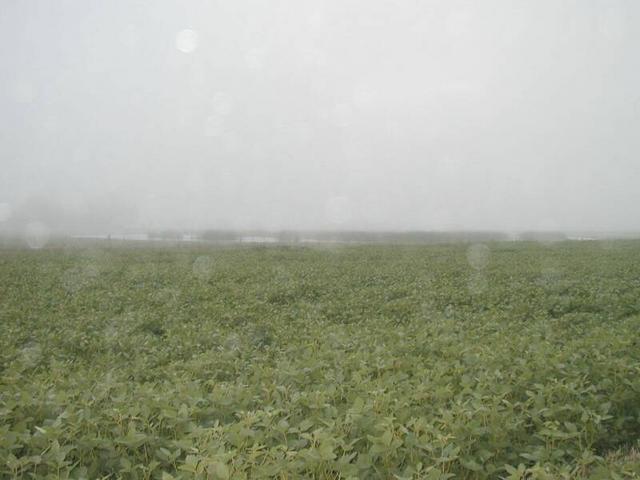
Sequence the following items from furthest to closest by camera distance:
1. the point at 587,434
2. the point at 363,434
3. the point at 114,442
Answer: the point at 587,434 → the point at 363,434 → the point at 114,442

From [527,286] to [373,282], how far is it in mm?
5073

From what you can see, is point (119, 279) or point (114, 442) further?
point (119, 279)

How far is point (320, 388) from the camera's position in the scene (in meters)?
4.29

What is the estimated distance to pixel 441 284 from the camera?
1473 cm

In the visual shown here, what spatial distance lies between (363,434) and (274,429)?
72 cm

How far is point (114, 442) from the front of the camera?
10.3 feet

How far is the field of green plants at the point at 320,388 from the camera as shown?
293 centimetres

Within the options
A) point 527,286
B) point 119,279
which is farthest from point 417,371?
point 119,279

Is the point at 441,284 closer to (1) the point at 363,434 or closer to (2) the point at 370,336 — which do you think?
(2) the point at 370,336

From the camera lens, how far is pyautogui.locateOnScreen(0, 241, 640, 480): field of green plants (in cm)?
293

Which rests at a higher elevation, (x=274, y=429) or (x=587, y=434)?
(x=274, y=429)

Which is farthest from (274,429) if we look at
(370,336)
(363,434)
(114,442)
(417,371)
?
(370,336)

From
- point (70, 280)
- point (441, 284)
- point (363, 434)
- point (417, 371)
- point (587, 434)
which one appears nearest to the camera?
point (363, 434)

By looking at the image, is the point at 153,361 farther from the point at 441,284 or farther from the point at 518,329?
the point at 441,284
